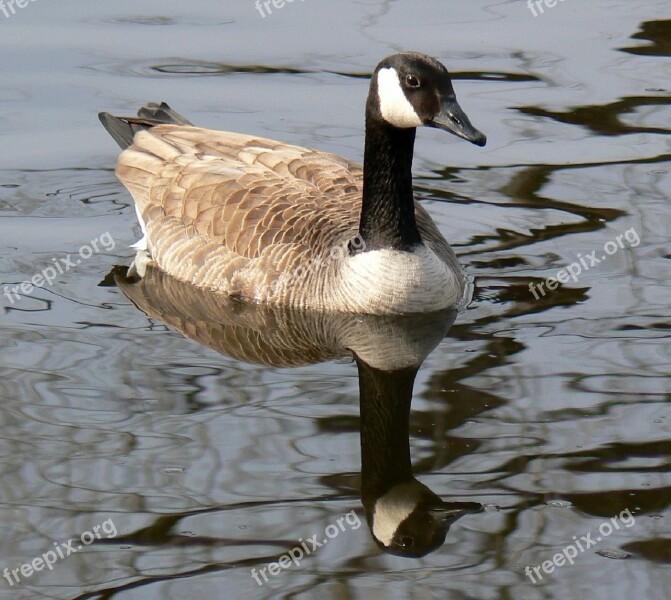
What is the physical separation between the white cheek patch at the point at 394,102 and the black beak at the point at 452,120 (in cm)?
17

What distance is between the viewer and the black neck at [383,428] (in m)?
7.18

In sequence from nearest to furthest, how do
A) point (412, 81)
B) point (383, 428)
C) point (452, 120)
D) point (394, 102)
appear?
point (383, 428) < point (452, 120) < point (412, 81) < point (394, 102)

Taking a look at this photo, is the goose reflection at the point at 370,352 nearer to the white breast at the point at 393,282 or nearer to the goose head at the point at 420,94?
the white breast at the point at 393,282

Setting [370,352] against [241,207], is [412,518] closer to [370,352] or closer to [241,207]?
[370,352]

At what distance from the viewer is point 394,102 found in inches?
345

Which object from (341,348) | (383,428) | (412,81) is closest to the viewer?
(383,428)

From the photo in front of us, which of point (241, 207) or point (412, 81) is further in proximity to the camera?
point (241, 207)

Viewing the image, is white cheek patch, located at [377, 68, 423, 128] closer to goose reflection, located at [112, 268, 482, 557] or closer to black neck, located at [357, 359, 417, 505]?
goose reflection, located at [112, 268, 482, 557]

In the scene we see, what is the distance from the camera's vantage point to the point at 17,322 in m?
9.22

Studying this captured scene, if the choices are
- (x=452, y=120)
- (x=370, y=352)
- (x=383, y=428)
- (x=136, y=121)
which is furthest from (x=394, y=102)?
(x=136, y=121)

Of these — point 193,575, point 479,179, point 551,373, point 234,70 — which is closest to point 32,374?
point 193,575

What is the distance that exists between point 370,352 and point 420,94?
1.63m

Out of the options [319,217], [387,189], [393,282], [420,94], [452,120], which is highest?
[420,94]

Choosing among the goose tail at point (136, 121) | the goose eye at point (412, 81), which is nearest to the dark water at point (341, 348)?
the goose tail at point (136, 121)
